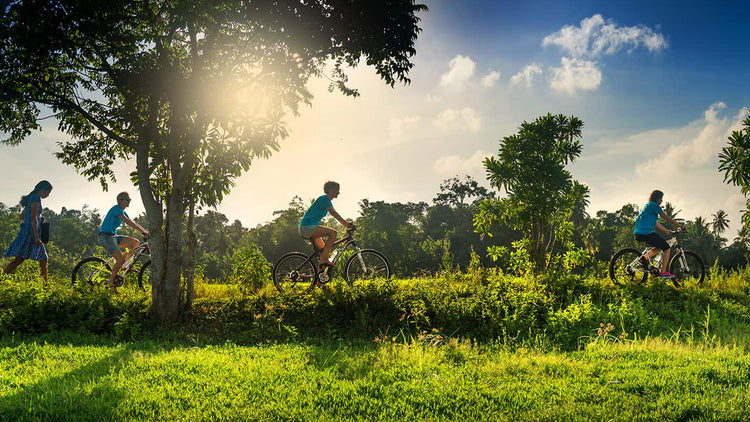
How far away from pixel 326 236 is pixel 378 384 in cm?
536

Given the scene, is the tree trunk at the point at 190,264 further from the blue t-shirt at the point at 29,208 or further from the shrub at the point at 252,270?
the blue t-shirt at the point at 29,208

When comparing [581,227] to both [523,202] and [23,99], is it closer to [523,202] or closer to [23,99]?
[523,202]

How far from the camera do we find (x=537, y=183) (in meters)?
11.5

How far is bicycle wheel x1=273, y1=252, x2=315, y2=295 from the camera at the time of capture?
9461 millimetres

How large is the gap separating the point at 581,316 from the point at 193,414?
690 cm

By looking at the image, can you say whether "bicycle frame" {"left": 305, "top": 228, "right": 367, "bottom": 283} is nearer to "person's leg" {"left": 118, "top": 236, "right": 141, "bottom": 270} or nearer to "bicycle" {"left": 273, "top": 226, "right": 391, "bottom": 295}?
"bicycle" {"left": 273, "top": 226, "right": 391, "bottom": 295}

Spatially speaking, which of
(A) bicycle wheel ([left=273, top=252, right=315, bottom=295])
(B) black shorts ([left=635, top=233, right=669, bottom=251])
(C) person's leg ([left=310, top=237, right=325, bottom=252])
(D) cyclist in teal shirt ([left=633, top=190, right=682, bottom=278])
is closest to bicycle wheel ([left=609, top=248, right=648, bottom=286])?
(D) cyclist in teal shirt ([left=633, top=190, right=682, bottom=278])

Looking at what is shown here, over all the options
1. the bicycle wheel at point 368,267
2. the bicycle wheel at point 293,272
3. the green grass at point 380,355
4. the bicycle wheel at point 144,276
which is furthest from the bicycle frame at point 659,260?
the bicycle wheel at point 144,276

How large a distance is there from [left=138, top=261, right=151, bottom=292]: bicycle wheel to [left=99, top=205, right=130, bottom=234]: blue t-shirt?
105 centimetres

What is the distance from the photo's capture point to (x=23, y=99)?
7.84 meters

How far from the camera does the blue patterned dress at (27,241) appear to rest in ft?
30.6

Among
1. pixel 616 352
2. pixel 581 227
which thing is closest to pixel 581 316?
pixel 616 352

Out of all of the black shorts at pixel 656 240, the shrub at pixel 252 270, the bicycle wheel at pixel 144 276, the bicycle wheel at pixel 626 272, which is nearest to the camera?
the shrub at pixel 252 270

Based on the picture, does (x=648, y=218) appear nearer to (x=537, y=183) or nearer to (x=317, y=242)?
(x=537, y=183)
